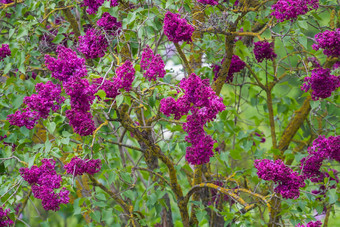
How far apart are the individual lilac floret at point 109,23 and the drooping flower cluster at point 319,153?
1.26 metres

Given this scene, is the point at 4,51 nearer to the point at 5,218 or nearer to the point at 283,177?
the point at 5,218

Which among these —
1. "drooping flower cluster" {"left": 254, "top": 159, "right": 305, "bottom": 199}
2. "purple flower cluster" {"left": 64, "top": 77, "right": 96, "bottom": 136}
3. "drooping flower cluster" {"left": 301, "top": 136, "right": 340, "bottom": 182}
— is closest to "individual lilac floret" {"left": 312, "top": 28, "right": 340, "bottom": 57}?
"drooping flower cluster" {"left": 301, "top": 136, "right": 340, "bottom": 182}

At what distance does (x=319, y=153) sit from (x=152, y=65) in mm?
1144

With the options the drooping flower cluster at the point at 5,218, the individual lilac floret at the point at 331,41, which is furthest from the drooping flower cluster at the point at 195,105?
the drooping flower cluster at the point at 5,218

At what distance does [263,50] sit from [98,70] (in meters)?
1.23

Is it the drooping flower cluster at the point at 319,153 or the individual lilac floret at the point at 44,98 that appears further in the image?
the drooping flower cluster at the point at 319,153

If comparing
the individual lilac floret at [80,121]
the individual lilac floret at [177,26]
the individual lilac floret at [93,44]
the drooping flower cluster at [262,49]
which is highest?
the drooping flower cluster at [262,49]

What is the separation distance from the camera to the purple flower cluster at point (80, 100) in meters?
1.72

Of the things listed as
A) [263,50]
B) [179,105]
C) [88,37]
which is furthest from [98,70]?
[263,50]

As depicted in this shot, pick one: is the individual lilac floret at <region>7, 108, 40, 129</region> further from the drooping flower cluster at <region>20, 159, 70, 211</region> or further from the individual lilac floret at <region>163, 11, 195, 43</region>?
the individual lilac floret at <region>163, 11, 195, 43</region>

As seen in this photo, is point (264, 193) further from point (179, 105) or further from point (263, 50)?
point (179, 105)

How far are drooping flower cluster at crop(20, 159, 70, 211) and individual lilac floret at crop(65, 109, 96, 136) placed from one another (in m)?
0.32

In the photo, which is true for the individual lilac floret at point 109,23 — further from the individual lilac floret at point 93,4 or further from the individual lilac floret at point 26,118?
the individual lilac floret at point 26,118

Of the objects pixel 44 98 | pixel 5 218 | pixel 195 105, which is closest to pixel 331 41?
pixel 195 105
